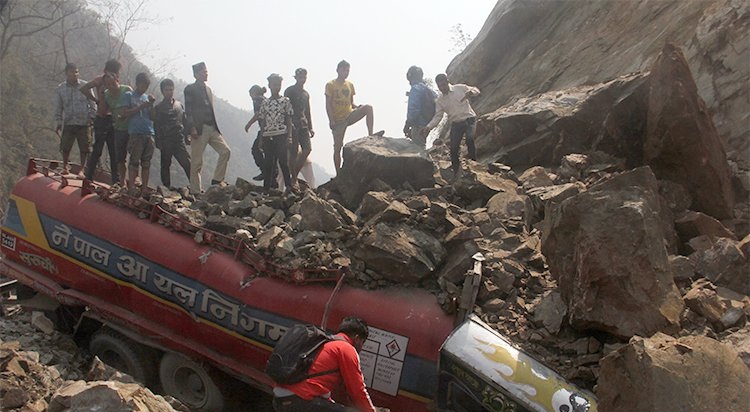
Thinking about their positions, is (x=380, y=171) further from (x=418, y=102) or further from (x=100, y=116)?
(x=100, y=116)

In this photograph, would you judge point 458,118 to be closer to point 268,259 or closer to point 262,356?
point 268,259

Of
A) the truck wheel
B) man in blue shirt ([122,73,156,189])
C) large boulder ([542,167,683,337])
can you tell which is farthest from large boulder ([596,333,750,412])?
man in blue shirt ([122,73,156,189])

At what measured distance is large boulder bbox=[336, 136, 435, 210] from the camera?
24.2ft

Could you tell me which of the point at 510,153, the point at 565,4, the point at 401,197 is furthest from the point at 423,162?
the point at 565,4

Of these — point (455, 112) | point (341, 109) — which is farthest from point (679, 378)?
point (341, 109)

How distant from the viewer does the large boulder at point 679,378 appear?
124 inches

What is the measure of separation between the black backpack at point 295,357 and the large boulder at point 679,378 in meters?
1.93

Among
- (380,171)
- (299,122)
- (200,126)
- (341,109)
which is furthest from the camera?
(341,109)

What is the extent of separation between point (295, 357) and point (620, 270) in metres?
2.76

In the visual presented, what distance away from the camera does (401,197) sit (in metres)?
6.81

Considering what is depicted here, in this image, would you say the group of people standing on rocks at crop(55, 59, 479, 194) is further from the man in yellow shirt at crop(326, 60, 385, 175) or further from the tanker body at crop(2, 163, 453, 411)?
the tanker body at crop(2, 163, 453, 411)

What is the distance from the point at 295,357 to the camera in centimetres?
384

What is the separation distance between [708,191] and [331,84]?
565 centimetres

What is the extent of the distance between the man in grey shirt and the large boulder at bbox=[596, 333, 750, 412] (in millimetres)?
7248
